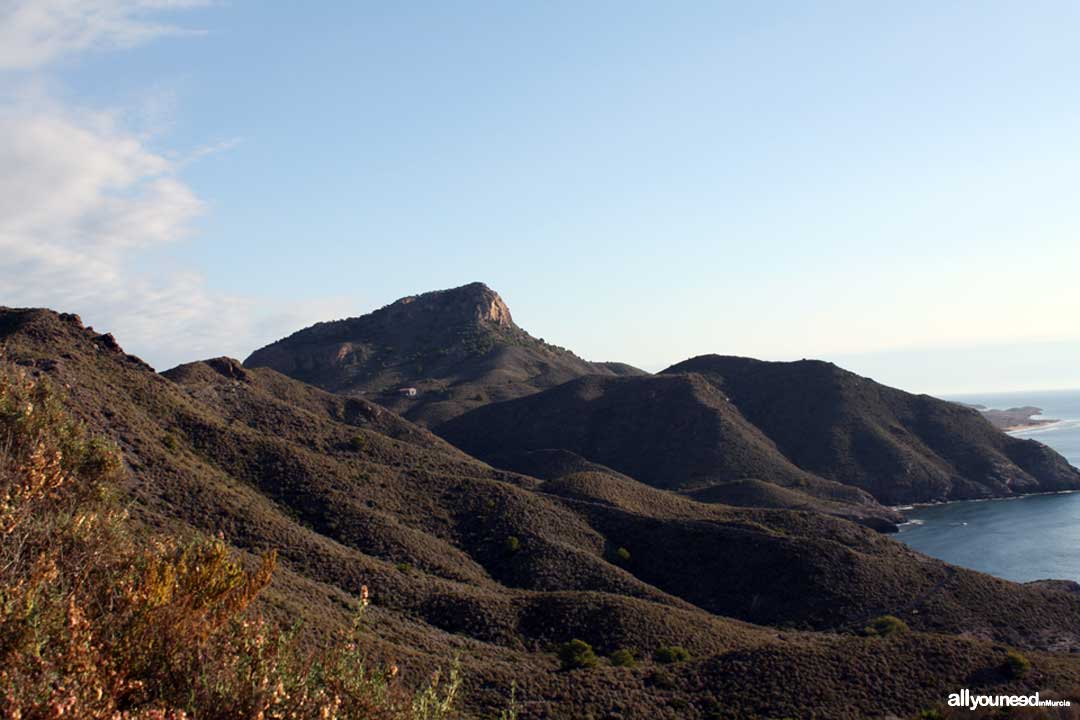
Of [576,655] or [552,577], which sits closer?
[576,655]

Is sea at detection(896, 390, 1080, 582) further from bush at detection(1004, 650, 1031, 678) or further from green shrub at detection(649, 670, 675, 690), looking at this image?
green shrub at detection(649, 670, 675, 690)

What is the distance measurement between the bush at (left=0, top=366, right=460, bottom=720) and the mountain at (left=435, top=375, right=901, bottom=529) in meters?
77.6

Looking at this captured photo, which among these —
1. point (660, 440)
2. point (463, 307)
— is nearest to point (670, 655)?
point (660, 440)

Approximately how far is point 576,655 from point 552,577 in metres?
16.2

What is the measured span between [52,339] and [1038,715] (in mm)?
60871

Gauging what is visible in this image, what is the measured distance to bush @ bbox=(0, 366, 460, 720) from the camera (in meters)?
8.22

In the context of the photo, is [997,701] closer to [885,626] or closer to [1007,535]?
[885,626]

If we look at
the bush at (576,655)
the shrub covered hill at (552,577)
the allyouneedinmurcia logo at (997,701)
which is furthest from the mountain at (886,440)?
the bush at (576,655)

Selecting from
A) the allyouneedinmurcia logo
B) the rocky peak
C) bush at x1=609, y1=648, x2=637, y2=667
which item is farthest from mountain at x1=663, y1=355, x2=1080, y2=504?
bush at x1=609, y1=648, x2=637, y2=667

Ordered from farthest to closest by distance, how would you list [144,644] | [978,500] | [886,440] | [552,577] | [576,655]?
[886,440]
[978,500]
[552,577]
[576,655]
[144,644]

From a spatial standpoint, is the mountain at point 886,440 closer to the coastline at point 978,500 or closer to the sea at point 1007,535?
the coastline at point 978,500

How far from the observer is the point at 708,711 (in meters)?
28.6

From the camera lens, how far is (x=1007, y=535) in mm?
82688

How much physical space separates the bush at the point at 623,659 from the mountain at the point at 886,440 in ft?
255
